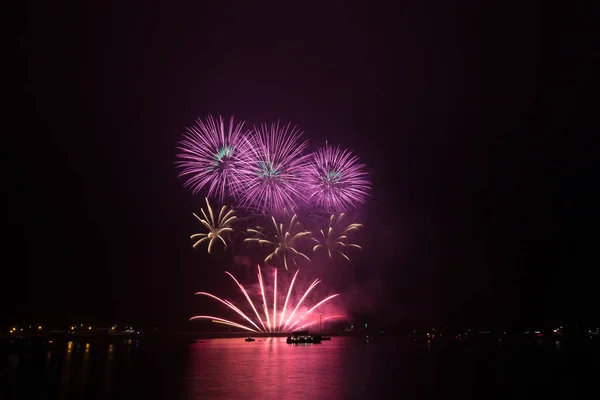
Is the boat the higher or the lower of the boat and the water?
the higher

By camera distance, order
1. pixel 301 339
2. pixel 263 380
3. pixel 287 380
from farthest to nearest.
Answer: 1. pixel 301 339
2. pixel 287 380
3. pixel 263 380

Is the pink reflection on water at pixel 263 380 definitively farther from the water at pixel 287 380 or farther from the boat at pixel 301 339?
the boat at pixel 301 339

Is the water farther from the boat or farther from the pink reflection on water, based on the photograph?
the boat

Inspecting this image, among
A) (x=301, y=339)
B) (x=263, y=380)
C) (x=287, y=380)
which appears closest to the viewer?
(x=263, y=380)

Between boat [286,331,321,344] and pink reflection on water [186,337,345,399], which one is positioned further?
boat [286,331,321,344]

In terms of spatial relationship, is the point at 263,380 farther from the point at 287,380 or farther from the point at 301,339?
the point at 301,339

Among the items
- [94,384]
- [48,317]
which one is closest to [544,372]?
[94,384]

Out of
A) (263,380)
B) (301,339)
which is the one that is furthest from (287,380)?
(301,339)

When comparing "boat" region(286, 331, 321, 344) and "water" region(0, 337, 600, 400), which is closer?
"water" region(0, 337, 600, 400)

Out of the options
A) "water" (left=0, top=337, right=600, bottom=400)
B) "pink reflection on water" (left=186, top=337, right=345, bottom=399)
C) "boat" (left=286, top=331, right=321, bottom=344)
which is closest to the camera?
"pink reflection on water" (left=186, top=337, right=345, bottom=399)

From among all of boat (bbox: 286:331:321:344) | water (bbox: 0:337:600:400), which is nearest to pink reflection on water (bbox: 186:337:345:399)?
water (bbox: 0:337:600:400)

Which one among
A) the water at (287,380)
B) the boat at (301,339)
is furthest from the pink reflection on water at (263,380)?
the boat at (301,339)

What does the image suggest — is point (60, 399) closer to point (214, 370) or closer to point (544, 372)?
point (214, 370)

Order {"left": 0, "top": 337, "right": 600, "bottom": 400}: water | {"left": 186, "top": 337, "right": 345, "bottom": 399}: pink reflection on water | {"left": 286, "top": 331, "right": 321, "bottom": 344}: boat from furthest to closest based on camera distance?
1. {"left": 286, "top": 331, "right": 321, "bottom": 344}: boat
2. {"left": 0, "top": 337, "right": 600, "bottom": 400}: water
3. {"left": 186, "top": 337, "right": 345, "bottom": 399}: pink reflection on water
